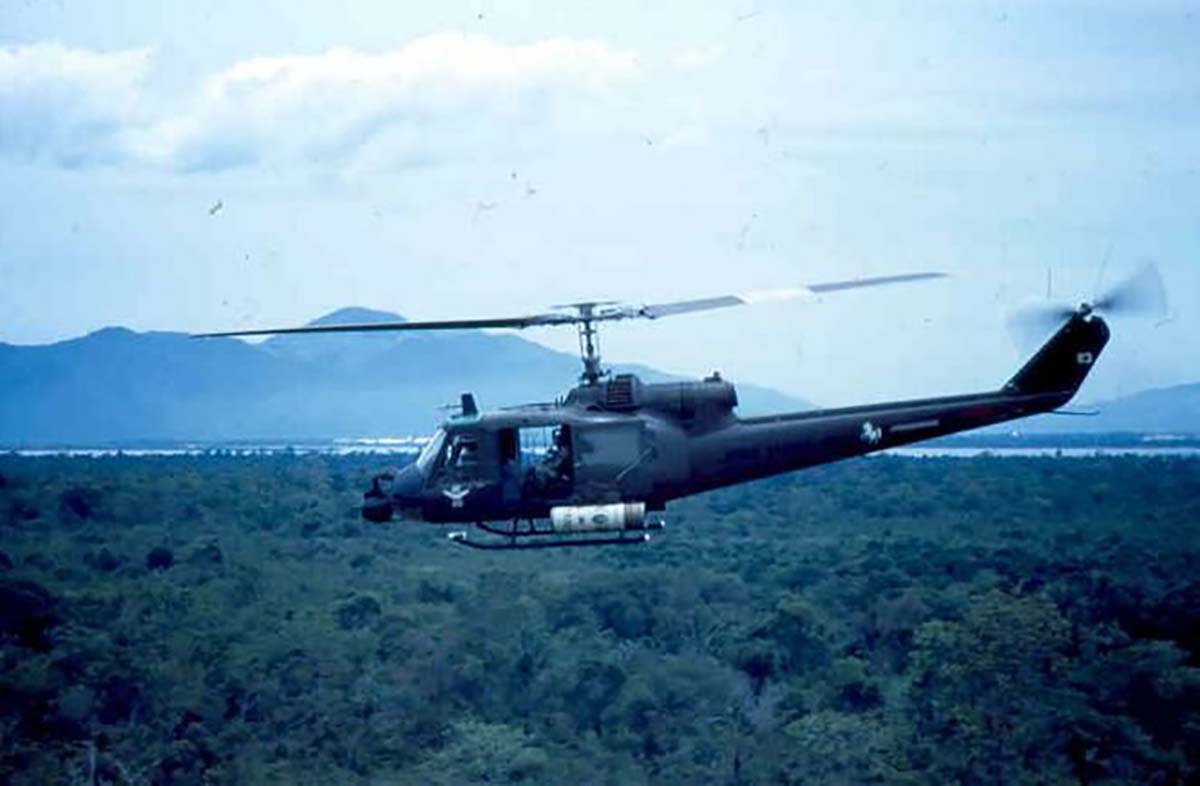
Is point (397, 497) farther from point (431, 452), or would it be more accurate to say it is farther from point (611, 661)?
point (611, 661)

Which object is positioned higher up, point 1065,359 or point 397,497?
point 1065,359

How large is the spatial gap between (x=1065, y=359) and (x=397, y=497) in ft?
26.3

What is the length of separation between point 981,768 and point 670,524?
44676 millimetres

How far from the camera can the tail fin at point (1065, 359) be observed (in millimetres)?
19422

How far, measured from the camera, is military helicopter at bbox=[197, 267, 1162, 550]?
1795 cm

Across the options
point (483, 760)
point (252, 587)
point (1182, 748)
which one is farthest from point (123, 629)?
point (1182, 748)

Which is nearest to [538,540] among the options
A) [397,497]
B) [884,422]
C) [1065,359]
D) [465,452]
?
[465,452]

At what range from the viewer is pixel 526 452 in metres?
18.4

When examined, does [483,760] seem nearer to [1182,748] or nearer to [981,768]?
[981,768]

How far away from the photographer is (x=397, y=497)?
18484 millimetres

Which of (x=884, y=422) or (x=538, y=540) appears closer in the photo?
(x=538, y=540)

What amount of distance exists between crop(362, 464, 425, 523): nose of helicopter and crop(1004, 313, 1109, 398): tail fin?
705cm

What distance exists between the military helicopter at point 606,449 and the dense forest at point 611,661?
3330 cm

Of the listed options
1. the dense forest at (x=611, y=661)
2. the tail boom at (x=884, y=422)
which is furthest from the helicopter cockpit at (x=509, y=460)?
the dense forest at (x=611, y=661)
